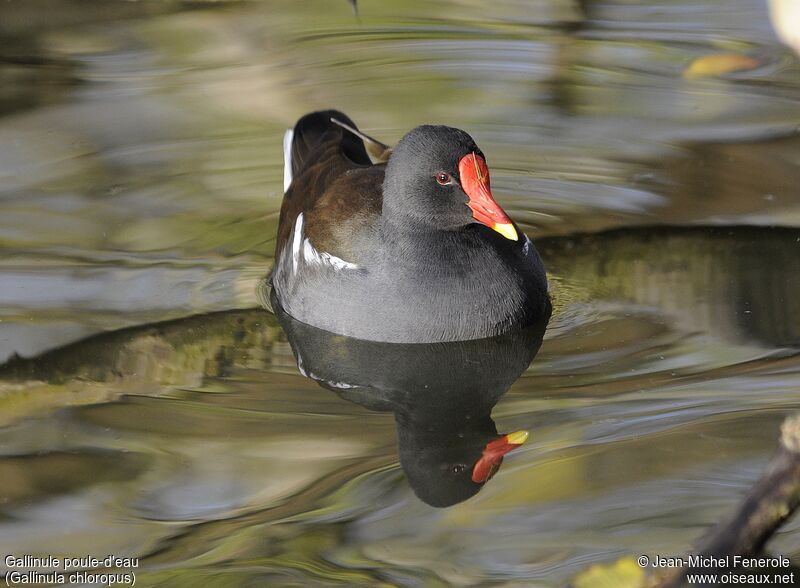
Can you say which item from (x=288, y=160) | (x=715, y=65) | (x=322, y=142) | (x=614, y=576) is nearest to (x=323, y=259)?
(x=322, y=142)

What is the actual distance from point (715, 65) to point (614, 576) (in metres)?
4.90

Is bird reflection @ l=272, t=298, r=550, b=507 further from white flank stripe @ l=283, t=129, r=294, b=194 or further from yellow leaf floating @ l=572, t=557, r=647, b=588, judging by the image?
white flank stripe @ l=283, t=129, r=294, b=194

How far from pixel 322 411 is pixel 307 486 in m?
0.55

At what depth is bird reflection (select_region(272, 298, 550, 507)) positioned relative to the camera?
4.02 m

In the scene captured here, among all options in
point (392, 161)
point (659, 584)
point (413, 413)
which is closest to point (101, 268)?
point (392, 161)

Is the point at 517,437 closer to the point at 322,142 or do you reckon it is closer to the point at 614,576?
the point at 614,576

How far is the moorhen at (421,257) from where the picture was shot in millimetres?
4836

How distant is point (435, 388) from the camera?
4.69 meters

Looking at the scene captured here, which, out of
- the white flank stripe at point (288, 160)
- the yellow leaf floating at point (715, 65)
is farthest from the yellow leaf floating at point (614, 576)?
the yellow leaf floating at point (715, 65)

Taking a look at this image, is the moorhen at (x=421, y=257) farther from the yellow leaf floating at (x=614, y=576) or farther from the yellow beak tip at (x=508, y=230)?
the yellow leaf floating at (x=614, y=576)

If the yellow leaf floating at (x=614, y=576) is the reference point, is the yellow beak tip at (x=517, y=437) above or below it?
below

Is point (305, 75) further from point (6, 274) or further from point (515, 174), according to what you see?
point (6, 274)

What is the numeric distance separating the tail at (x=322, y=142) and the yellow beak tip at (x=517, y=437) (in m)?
1.91

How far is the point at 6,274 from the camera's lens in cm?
558
